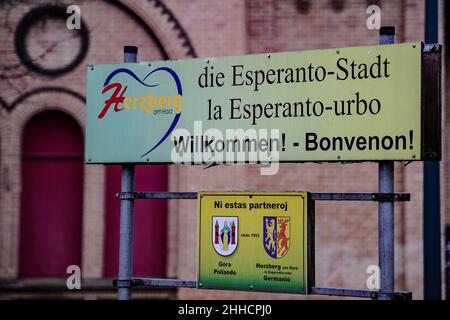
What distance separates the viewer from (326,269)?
1102cm

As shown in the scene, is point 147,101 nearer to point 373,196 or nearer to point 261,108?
point 261,108

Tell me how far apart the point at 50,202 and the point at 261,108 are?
19.3 feet

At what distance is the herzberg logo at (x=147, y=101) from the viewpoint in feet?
21.2

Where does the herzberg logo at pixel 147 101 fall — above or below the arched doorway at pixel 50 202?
above

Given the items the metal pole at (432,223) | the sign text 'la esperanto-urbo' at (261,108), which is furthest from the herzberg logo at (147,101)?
the metal pole at (432,223)

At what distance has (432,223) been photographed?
8.09 m

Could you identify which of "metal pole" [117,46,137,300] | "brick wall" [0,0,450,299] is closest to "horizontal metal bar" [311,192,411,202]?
"metal pole" [117,46,137,300]

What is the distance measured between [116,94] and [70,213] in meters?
4.95

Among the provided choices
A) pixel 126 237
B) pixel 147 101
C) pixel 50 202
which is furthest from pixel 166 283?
pixel 50 202

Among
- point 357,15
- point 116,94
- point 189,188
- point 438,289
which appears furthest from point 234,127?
point 357,15

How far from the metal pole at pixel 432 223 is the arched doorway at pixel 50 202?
17.0 ft

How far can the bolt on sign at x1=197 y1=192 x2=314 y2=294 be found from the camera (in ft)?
19.7

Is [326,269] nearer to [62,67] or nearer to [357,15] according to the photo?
[357,15]

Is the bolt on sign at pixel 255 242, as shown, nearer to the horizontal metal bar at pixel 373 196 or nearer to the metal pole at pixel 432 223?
the horizontal metal bar at pixel 373 196
